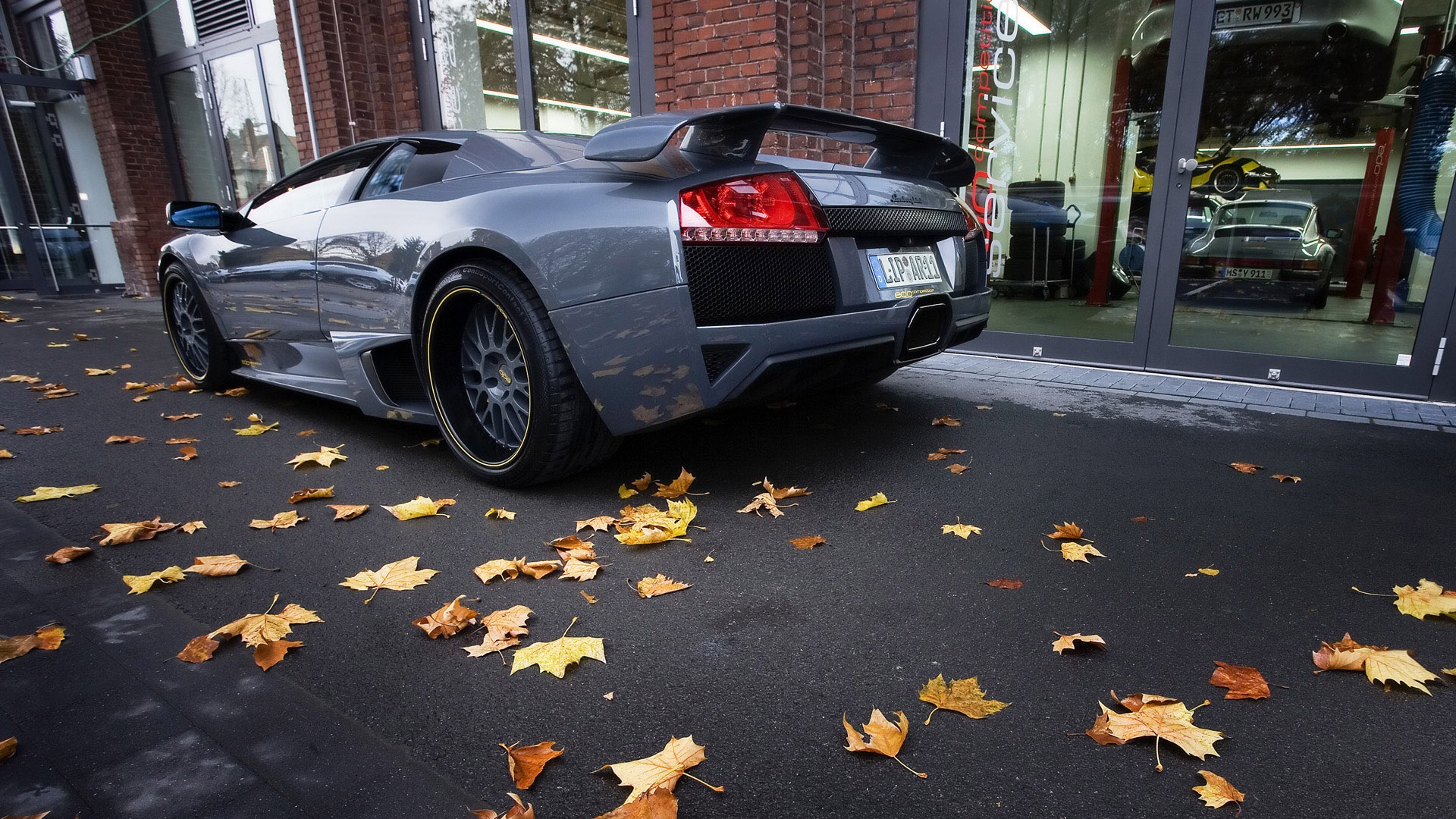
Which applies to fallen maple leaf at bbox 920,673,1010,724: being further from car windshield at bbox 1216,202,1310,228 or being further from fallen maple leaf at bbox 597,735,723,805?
car windshield at bbox 1216,202,1310,228

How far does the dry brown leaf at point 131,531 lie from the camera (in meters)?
2.34

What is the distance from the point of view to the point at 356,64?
767cm

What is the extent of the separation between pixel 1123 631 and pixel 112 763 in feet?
6.84

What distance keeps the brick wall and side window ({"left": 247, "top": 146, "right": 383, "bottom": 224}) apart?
2751 mm

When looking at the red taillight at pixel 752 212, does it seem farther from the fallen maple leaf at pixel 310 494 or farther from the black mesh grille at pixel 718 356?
the fallen maple leaf at pixel 310 494

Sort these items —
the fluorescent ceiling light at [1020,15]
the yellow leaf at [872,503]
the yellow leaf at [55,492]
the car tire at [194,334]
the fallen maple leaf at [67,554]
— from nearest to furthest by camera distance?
the fallen maple leaf at [67,554]
the yellow leaf at [872,503]
the yellow leaf at [55,492]
the car tire at [194,334]
the fluorescent ceiling light at [1020,15]

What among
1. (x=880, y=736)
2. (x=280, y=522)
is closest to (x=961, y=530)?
(x=880, y=736)

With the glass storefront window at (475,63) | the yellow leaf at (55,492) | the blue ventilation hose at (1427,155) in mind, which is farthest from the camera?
the glass storefront window at (475,63)

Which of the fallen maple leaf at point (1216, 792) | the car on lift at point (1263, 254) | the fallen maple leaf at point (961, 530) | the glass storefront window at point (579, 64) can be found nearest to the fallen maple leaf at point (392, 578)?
the fallen maple leaf at point (961, 530)

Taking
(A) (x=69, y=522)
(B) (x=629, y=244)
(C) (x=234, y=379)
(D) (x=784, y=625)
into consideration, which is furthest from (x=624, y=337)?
(C) (x=234, y=379)

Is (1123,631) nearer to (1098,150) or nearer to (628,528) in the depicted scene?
(628,528)

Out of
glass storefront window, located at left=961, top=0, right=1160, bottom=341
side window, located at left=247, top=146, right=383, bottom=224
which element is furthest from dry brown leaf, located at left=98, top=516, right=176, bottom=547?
glass storefront window, located at left=961, top=0, right=1160, bottom=341

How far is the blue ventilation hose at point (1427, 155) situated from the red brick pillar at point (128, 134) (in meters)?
12.7

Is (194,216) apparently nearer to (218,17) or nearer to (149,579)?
(149,579)
